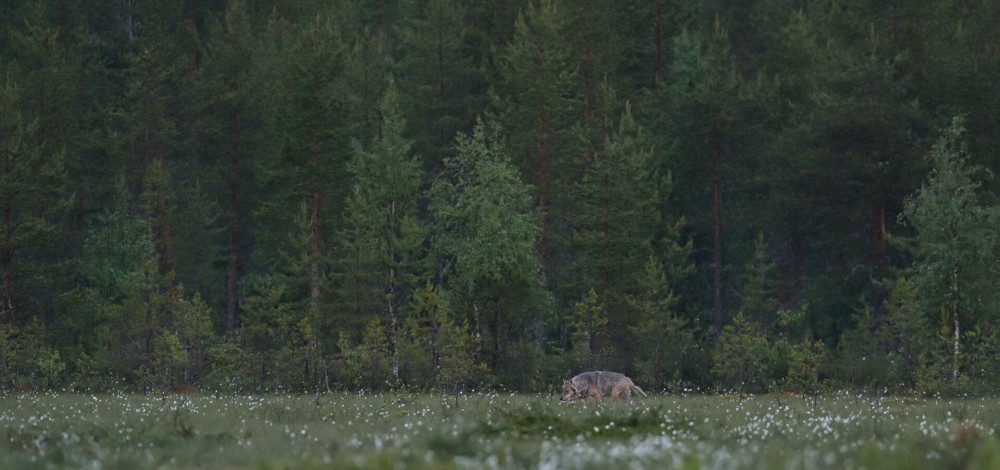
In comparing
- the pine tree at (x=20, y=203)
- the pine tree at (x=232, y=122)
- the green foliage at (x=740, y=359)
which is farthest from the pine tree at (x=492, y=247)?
the pine tree at (x=20, y=203)

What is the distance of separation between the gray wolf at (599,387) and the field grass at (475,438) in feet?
6.03

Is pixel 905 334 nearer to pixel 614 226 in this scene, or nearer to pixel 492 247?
pixel 614 226

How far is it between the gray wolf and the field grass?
184cm

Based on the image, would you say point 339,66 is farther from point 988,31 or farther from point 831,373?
point 988,31

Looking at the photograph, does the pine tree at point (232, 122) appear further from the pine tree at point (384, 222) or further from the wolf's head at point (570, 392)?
the wolf's head at point (570, 392)

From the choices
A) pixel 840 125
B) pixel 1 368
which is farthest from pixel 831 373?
pixel 1 368

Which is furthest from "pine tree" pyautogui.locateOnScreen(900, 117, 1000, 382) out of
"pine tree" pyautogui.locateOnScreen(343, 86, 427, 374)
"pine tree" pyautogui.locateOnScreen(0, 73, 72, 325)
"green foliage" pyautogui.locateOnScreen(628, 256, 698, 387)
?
"pine tree" pyautogui.locateOnScreen(0, 73, 72, 325)

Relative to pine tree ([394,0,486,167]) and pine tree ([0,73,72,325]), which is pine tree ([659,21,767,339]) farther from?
pine tree ([0,73,72,325])

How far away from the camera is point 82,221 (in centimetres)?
5600

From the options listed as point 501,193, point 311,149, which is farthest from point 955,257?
point 311,149

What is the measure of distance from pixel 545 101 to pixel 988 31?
78.2 ft

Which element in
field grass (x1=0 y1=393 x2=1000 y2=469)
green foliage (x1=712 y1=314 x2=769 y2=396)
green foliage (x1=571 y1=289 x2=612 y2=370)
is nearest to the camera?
field grass (x1=0 y1=393 x2=1000 y2=469)

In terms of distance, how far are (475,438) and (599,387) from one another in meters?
11.5

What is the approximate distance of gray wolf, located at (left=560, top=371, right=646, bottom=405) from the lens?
23.8 m
